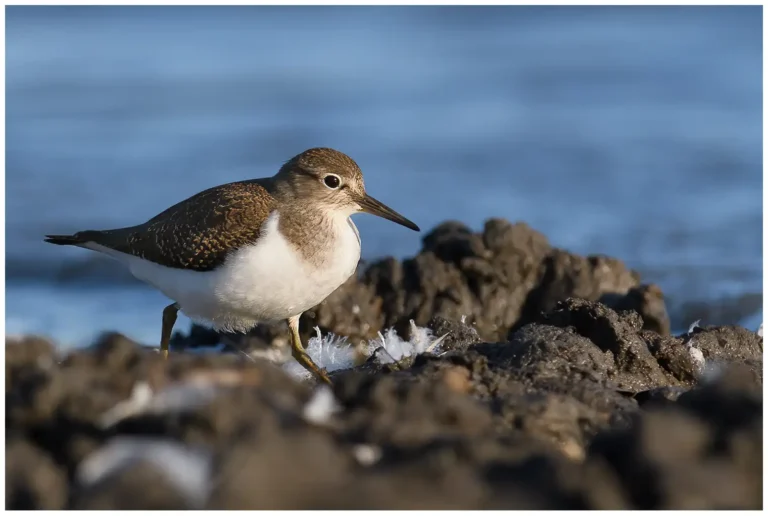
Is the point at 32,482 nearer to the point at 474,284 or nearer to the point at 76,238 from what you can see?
the point at 76,238

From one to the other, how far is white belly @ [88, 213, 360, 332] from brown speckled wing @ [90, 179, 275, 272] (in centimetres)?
6

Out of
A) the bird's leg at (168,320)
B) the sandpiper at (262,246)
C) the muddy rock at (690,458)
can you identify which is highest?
the muddy rock at (690,458)

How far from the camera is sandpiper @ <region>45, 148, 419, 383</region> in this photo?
228 inches

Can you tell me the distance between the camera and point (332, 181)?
6285 mm

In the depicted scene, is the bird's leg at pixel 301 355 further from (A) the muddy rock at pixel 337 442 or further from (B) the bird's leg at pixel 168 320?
(A) the muddy rock at pixel 337 442

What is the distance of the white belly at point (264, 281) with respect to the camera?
5766 millimetres

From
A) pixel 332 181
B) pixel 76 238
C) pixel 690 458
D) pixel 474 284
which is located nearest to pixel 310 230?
pixel 332 181

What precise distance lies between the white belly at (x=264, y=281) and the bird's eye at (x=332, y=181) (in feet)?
0.70

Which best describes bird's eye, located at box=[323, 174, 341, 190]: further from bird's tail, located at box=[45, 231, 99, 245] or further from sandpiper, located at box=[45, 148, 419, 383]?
bird's tail, located at box=[45, 231, 99, 245]

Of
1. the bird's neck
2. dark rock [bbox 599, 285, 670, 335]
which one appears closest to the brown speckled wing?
the bird's neck

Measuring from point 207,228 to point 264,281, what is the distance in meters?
0.49

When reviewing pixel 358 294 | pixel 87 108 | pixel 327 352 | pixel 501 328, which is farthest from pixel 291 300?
pixel 87 108

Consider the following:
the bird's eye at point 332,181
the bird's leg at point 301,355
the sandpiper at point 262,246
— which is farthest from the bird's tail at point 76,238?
the bird's eye at point 332,181

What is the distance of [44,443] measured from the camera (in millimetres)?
3297
